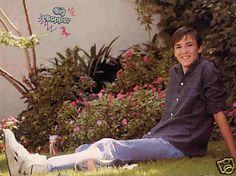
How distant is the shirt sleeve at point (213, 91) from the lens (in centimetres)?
435

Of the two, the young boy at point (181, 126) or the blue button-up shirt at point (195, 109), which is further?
the blue button-up shirt at point (195, 109)

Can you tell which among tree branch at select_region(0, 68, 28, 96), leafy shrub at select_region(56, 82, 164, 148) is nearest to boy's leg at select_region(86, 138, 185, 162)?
leafy shrub at select_region(56, 82, 164, 148)

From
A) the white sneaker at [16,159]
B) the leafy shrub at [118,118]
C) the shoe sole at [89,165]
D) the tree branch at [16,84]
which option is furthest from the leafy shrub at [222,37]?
the white sneaker at [16,159]

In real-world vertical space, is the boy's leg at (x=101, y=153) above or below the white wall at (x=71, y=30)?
below

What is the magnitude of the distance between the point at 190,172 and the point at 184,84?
A: 34.1 inches

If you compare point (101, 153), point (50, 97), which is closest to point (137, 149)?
point (101, 153)

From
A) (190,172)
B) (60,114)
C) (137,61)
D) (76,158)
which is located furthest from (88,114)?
(190,172)

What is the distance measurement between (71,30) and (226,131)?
4395 millimetres

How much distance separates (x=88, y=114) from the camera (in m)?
6.37

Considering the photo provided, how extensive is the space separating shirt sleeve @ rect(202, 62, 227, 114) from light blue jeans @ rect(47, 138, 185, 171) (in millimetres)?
424

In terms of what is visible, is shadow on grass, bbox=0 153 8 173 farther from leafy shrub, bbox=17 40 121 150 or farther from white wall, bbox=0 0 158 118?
white wall, bbox=0 0 158 118

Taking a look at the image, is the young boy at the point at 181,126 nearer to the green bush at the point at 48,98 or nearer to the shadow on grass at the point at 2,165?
the shadow on grass at the point at 2,165

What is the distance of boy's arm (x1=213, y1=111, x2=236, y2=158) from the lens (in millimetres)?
4270

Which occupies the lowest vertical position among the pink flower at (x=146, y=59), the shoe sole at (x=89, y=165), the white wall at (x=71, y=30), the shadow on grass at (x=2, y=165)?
the shadow on grass at (x=2, y=165)
